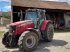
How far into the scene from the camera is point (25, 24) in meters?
13.0

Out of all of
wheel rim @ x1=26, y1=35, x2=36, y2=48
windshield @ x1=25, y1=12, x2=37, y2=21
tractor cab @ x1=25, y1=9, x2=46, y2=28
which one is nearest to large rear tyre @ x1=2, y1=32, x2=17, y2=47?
wheel rim @ x1=26, y1=35, x2=36, y2=48

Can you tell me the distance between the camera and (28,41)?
41.4 ft

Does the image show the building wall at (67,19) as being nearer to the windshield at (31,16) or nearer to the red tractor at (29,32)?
the red tractor at (29,32)

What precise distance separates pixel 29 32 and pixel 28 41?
57 centimetres

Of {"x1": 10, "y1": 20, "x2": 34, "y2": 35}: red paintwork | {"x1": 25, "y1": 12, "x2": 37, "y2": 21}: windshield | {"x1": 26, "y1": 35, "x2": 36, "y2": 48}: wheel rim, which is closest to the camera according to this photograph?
{"x1": 26, "y1": 35, "x2": 36, "y2": 48}: wheel rim

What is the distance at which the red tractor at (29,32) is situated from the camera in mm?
12228

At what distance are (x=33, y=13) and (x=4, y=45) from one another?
2.89 meters

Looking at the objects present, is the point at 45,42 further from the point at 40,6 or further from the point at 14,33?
the point at 40,6

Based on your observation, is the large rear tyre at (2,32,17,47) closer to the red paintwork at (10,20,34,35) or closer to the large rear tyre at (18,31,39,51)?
the red paintwork at (10,20,34,35)

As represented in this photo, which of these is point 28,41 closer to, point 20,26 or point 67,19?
point 20,26

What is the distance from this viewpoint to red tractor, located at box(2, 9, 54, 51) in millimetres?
12228

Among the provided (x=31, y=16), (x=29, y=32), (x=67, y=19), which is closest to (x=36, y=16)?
(x=31, y=16)

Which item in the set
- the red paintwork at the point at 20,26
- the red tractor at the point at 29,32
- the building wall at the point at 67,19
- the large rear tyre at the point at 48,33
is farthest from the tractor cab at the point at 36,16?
the building wall at the point at 67,19

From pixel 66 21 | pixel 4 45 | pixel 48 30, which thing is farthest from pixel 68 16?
pixel 4 45
